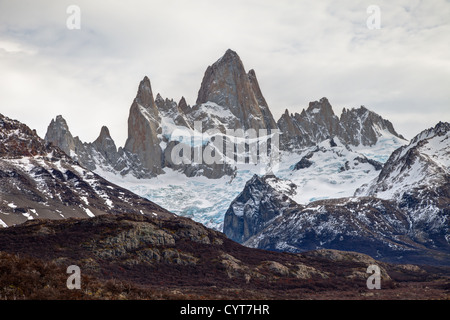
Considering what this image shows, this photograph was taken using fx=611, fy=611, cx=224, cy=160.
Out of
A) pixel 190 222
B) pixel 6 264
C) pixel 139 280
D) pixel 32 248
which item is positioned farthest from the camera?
pixel 190 222

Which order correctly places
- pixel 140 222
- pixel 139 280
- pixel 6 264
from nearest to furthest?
pixel 6 264 < pixel 139 280 < pixel 140 222

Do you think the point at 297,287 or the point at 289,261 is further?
the point at 289,261

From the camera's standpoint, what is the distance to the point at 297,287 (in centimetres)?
12288

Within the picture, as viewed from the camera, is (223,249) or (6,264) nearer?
(6,264)

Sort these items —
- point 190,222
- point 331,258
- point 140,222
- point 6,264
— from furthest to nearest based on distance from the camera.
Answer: point 331,258 < point 190,222 < point 140,222 < point 6,264

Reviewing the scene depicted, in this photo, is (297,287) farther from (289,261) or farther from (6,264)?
(6,264)

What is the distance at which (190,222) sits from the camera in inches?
6412
